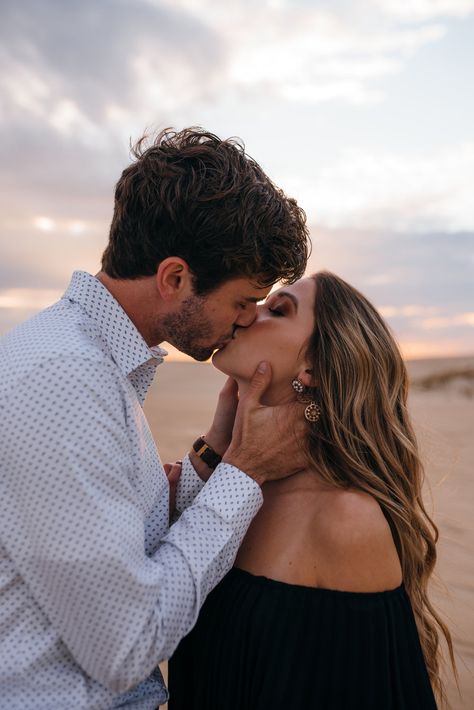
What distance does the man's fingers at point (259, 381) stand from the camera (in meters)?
2.81

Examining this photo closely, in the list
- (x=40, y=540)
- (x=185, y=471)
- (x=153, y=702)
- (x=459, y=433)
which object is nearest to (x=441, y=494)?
(x=459, y=433)

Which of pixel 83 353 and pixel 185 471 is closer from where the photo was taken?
pixel 83 353

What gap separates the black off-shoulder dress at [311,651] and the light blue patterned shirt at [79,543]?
37 centimetres

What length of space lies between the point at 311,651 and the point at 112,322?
4.38ft

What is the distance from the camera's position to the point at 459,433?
13.3 metres

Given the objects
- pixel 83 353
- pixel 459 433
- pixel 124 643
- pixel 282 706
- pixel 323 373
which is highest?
pixel 83 353

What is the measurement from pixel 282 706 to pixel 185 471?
1.06 metres

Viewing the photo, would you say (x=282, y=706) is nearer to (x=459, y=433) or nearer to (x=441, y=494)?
(x=441, y=494)

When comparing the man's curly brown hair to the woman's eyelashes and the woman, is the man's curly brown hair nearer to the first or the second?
the woman's eyelashes

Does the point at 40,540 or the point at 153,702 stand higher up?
the point at 40,540

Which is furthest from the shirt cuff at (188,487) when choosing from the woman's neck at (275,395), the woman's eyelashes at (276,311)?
the woman's eyelashes at (276,311)

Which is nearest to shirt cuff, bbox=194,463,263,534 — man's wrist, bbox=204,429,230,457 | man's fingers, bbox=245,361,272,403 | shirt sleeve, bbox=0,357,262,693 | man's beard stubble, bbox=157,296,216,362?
shirt sleeve, bbox=0,357,262,693

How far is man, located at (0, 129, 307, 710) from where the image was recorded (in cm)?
202

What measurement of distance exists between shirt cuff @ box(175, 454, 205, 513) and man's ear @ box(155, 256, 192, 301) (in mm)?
824
